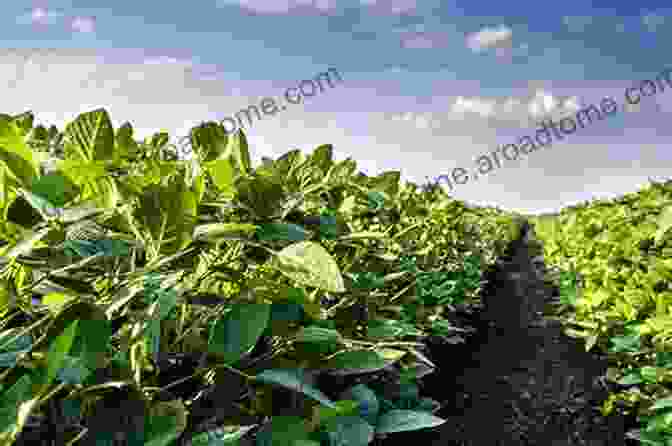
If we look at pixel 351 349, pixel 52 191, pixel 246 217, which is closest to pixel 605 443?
pixel 351 349

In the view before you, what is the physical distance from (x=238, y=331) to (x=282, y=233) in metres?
0.19

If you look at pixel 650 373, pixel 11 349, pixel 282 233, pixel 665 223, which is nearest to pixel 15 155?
pixel 11 349

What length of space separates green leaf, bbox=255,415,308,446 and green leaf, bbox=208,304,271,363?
0.13 meters

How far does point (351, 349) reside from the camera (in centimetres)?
119

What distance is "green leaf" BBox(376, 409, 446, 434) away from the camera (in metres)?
1.19

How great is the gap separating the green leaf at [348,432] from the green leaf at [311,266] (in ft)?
1.20

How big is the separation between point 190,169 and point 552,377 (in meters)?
5.58

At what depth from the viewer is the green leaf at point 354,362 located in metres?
1.14

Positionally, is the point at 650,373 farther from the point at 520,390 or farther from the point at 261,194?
the point at 261,194

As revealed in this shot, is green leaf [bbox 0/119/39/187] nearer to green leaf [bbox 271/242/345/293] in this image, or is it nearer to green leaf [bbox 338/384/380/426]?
green leaf [bbox 271/242/345/293]

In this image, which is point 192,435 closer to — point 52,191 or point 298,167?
point 52,191

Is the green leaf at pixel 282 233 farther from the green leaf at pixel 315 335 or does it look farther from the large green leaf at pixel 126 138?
the large green leaf at pixel 126 138

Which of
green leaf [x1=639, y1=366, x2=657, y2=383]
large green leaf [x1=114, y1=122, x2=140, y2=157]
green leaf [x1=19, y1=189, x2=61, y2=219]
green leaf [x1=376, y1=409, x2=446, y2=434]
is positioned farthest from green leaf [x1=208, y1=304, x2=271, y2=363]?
green leaf [x1=639, y1=366, x2=657, y2=383]

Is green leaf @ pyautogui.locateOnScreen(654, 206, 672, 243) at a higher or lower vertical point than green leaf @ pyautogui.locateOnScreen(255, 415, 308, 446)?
higher
